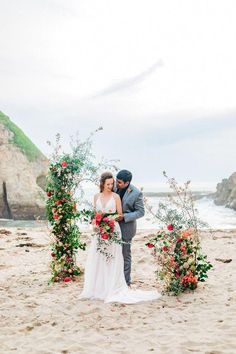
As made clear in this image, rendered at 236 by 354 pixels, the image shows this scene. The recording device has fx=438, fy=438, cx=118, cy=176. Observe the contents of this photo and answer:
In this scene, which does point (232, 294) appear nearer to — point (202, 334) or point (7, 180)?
point (202, 334)

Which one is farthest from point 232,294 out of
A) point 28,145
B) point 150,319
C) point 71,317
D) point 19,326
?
point 28,145

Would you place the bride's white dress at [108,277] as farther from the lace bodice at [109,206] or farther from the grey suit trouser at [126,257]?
the grey suit trouser at [126,257]

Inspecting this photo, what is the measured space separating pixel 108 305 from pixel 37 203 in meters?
28.6

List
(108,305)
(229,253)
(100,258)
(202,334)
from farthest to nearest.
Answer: (229,253) → (100,258) → (108,305) → (202,334)

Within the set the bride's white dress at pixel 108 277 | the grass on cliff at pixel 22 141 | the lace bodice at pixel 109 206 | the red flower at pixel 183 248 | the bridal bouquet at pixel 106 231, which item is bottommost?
the bride's white dress at pixel 108 277

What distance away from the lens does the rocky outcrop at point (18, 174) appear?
35.8 meters

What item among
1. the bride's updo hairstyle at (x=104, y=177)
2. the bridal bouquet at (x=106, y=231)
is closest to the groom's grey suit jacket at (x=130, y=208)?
the bridal bouquet at (x=106, y=231)

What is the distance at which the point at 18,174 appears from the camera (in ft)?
124

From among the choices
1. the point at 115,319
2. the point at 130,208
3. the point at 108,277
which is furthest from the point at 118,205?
the point at 115,319

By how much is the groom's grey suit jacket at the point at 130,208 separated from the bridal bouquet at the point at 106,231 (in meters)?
0.24

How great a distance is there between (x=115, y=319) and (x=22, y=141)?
119 feet

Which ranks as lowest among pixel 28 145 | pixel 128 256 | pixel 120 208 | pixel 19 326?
pixel 19 326

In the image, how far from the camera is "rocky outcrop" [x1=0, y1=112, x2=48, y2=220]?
118 feet

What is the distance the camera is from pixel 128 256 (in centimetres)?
884
